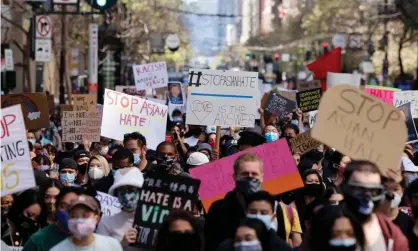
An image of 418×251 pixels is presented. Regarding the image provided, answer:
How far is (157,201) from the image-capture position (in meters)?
7.59

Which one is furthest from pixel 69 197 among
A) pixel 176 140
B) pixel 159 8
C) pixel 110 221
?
pixel 159 8

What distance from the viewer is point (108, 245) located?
22.5ft

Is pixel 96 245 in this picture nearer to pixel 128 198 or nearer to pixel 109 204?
pixel 128 198

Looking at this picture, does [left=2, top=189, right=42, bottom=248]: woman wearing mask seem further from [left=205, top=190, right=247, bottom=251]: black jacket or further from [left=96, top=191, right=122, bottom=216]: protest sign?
[left=205, top=190, right=247, bottom=251]: black jacket

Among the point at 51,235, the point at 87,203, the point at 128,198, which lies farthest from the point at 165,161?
the point at 87,203

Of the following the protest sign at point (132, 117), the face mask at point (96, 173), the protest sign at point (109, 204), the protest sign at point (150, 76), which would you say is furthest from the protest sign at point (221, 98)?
the protest sign at point (150, 76)

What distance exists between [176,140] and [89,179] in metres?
3.98

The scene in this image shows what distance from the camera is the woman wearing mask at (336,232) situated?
6309 millimetres

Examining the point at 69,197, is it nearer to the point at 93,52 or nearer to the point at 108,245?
the point at 108,245

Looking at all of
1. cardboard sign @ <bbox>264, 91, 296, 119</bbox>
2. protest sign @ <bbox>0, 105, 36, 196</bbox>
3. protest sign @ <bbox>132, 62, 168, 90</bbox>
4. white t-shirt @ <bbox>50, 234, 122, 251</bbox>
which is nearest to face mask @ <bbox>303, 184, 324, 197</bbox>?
protest sign @ <bbox>0, 105, 36, 196</bbox>

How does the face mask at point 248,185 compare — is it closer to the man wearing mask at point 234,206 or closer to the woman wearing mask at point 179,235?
the man wearing mask at point 234,206

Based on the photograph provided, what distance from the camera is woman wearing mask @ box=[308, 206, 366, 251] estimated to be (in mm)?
6309

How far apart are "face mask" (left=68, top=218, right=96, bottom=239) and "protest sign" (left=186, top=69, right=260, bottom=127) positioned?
604 centimetres

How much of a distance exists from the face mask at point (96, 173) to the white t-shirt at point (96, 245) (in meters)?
3.38
